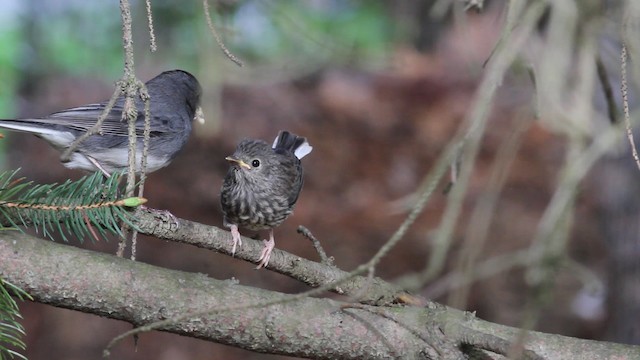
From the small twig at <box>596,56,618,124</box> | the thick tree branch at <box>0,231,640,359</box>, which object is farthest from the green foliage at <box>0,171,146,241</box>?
the small twig at <box>596,56,618,124</box>

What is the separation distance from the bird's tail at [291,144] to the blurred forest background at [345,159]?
425mm

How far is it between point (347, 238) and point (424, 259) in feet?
1.91

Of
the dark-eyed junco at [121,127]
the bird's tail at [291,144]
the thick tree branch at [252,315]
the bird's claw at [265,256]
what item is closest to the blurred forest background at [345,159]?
the dark-eyed junco at [121,127]

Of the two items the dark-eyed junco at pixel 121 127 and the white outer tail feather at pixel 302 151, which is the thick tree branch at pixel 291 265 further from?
the white outer tail feather at pixel 302 151

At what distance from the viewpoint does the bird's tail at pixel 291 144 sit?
14.6 feet

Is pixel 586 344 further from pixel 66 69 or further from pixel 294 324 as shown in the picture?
pixel 66 69

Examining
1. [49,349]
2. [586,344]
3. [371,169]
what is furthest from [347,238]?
[586,344]

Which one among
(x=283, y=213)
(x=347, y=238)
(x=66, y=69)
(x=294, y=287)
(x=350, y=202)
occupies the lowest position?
(x=283, y=213)

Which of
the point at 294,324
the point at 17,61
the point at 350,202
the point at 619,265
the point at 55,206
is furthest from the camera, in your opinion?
the point at 17,61

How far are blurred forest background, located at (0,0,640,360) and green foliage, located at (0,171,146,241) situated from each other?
6.30ft

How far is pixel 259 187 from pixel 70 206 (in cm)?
166

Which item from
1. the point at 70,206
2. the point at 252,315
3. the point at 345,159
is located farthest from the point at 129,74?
the point at 345,159

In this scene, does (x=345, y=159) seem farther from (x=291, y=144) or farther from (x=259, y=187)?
(x=259, y=187)

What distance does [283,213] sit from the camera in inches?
150
